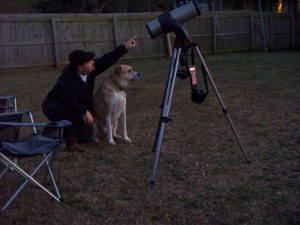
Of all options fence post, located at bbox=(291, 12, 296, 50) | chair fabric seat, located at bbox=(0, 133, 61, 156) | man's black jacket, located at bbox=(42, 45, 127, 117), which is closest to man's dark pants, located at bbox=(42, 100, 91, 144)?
man's black jacket, located at bbox=(42, 45, 127, 117)

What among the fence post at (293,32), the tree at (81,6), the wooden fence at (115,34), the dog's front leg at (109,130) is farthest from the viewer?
the tree at (81,6)

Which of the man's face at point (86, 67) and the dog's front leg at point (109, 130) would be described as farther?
the dog's front leg at point (109, 130)

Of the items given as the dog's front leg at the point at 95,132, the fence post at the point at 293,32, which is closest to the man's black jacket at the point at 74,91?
the dog's front leg at the point at 95,132

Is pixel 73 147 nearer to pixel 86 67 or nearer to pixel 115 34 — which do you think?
pixel 86 67

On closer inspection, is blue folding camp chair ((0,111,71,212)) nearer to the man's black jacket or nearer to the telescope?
the man's black jacket

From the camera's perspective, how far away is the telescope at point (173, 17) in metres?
5.17

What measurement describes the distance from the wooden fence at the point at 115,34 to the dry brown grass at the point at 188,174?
26.1 feet

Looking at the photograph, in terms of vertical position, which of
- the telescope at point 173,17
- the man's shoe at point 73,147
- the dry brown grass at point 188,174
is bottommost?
the dry brown grass at point 188,174

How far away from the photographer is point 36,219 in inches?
167

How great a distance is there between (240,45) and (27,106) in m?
14.6

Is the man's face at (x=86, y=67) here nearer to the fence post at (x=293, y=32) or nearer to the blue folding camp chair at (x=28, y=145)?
the blue folding camp chair at (x=28, y=145)

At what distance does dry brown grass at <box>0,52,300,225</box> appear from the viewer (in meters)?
4.24

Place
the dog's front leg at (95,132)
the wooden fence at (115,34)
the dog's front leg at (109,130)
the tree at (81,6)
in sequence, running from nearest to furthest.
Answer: the dog's front leg at (109,130) < the dog's front leg at (95,132) < the wooden fence at (115,34) < the tree at (81,6)

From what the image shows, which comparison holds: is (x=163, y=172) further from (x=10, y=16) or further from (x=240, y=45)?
(x=240, y=45)
